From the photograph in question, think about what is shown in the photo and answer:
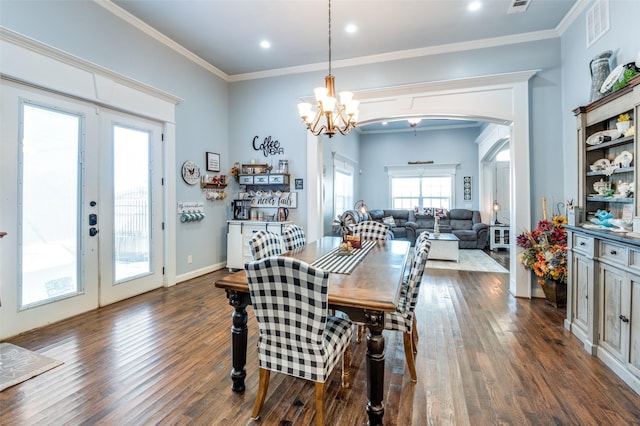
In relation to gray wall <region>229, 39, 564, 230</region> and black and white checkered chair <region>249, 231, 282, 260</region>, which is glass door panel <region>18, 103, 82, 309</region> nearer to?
black and white checkered chair <region>249, 231, 282, 260</region>

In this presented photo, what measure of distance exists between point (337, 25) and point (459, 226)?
6.33 meters

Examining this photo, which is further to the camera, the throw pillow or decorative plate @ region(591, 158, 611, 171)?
the throw pillow

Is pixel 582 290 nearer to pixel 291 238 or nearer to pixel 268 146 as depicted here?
pixel 291 238

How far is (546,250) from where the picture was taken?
362cm

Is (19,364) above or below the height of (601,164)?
below

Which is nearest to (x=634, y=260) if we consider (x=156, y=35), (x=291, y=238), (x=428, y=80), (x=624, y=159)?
(x=624, y=159)

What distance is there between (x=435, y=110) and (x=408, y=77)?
0.62 metres

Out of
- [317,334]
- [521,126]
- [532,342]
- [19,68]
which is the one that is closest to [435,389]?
[317,334]

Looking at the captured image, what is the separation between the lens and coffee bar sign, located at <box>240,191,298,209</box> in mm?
5086

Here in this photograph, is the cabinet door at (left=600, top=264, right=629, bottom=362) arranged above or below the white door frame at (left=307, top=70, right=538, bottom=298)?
below

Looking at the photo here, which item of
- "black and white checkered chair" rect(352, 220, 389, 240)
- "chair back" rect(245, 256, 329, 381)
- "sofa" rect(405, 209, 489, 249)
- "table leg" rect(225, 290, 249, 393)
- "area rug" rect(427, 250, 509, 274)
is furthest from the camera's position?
"sofa" rect(405, 209, 489, 249)

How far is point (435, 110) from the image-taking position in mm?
4324

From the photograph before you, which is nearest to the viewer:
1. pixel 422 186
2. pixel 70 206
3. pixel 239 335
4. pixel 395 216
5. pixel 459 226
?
pixel 239 335

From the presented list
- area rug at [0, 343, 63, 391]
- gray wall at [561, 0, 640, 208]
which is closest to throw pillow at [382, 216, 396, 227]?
gray wall at [561, 0, 640, 208]
